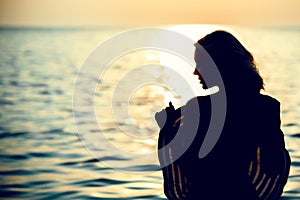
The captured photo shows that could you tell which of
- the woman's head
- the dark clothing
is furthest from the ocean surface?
the dark clothing

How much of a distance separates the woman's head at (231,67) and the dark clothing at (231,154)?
6 centimetres

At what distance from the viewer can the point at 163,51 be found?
4391mm

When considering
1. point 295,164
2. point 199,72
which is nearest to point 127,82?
point 295,164

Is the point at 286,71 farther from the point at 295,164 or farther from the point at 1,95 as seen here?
the point at 295,164

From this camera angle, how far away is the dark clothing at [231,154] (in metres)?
2.92

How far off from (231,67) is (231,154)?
462mm

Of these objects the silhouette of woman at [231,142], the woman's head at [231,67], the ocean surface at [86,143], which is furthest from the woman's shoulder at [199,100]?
the ocean surface at [86,143]

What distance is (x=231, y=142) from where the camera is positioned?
2.95 m

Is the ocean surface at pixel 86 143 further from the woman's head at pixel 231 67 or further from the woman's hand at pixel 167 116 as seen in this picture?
the woman's hand at pixel 167 116

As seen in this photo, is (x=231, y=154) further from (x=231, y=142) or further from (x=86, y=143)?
(x=86, y=143)

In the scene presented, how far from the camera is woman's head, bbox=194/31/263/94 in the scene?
9.64 feet

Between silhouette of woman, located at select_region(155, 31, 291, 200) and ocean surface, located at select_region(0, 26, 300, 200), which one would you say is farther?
ocean surface, located at select_region(0, 26, 300, 200)

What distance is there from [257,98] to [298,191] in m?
4.94

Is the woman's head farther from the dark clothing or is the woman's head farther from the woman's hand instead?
the woman's hand
